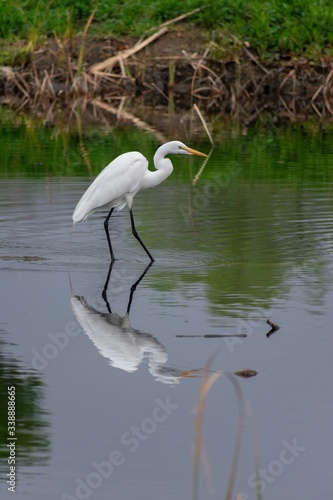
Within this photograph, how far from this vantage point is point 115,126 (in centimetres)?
1991

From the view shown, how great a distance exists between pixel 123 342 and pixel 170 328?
1.55 ft

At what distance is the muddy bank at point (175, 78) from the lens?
23.3m

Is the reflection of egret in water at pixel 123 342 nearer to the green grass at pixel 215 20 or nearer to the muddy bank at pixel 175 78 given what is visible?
the muddy bank at pixel 175 78

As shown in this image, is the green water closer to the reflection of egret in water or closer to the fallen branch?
the reflection of egret in water

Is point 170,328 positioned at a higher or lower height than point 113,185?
lower

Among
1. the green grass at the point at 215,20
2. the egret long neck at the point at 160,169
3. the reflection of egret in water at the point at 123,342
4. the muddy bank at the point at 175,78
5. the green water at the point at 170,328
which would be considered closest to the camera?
the green water at the point at 170,328

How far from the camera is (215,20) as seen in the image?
84.4ft

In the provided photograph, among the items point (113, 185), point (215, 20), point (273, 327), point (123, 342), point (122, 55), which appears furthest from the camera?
point (215, 20)

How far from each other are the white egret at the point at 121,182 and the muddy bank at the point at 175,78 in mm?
13594

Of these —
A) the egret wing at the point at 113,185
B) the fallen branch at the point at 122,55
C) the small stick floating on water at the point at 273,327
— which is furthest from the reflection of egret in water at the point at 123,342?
the fallen branch at the point at 122,55

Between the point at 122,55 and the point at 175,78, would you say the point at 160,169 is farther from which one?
the point at 175,78

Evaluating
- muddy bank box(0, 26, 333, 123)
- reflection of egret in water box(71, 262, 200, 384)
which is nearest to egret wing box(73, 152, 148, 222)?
reflection of egret in water box(71, 262, 200, 384)

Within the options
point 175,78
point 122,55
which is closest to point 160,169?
point 122,55

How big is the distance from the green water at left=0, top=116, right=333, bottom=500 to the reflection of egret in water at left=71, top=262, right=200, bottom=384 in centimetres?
1
